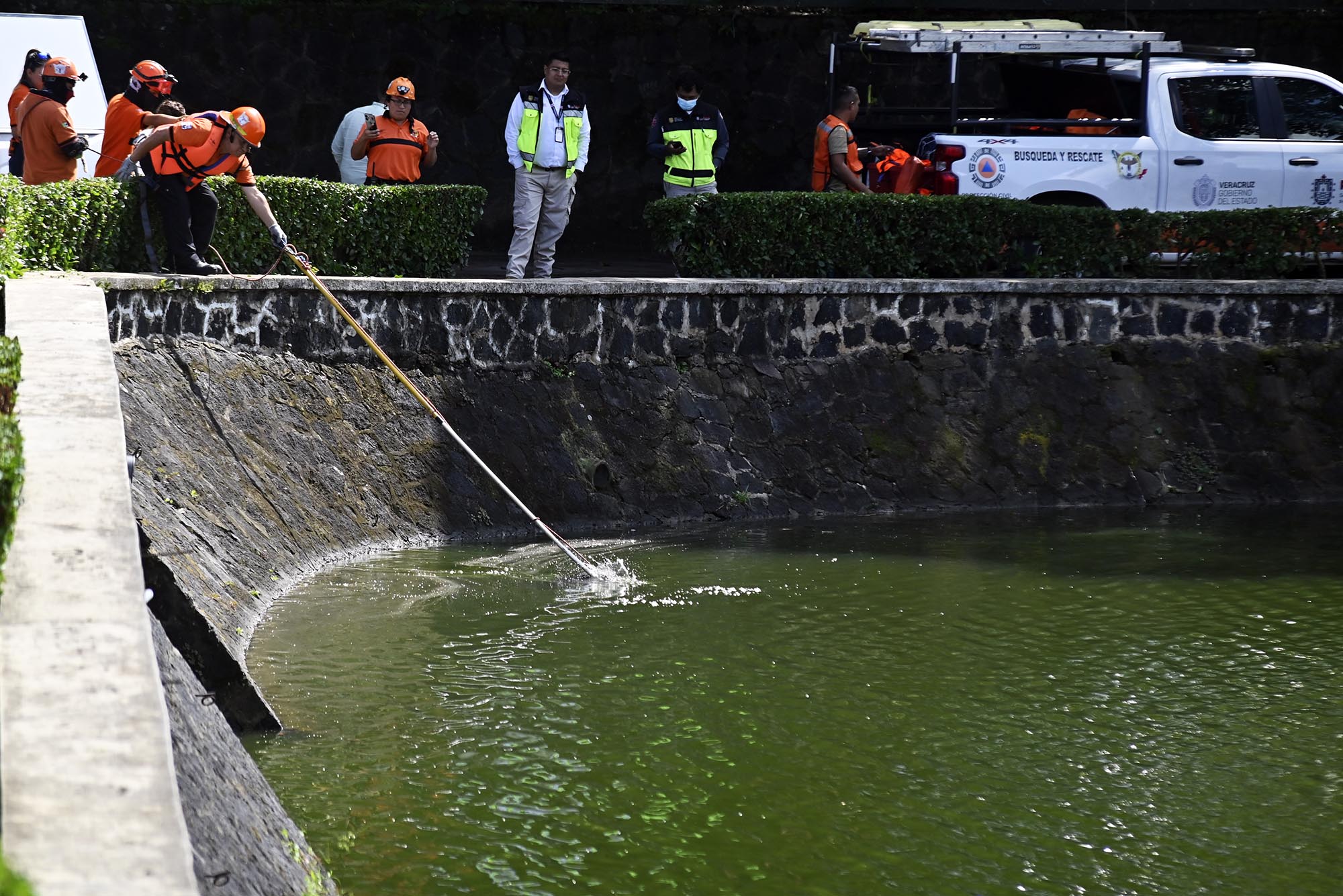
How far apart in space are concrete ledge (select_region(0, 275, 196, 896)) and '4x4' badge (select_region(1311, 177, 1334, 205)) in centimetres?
1070

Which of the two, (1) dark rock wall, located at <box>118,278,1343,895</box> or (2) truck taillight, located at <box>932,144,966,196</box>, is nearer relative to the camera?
(1) dark rock wall, located at <box>118,278,1343,895</box>

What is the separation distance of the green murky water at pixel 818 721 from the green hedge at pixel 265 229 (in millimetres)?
2344

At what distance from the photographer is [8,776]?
2521mm

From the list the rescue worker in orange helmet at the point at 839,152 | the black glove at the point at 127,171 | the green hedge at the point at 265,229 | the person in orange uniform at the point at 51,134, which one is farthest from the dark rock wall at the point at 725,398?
the person in orange uniform at the point at 51,134

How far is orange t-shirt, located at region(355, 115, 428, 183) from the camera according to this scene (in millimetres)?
11820

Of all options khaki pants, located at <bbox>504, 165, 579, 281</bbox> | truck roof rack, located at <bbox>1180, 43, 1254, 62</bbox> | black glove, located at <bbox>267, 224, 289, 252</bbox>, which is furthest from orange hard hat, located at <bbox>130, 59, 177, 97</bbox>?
truck roof rack, located at <bbox>1180, 43, 1254, 62</bbox>

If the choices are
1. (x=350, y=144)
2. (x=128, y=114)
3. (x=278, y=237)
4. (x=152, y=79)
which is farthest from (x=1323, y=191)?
(x=128, y=114)

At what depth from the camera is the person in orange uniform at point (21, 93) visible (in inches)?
432

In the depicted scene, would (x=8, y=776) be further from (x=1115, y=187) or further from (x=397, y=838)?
(x=1115, y=187)

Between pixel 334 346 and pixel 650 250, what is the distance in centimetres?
769

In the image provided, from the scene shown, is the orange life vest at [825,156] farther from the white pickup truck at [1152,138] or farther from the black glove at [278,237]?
the black glove at [278,237]

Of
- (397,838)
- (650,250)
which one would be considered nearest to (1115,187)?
(650,250)

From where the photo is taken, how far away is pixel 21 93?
1130cm

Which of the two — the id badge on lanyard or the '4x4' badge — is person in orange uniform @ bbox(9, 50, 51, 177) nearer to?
the id badge on lanyard
